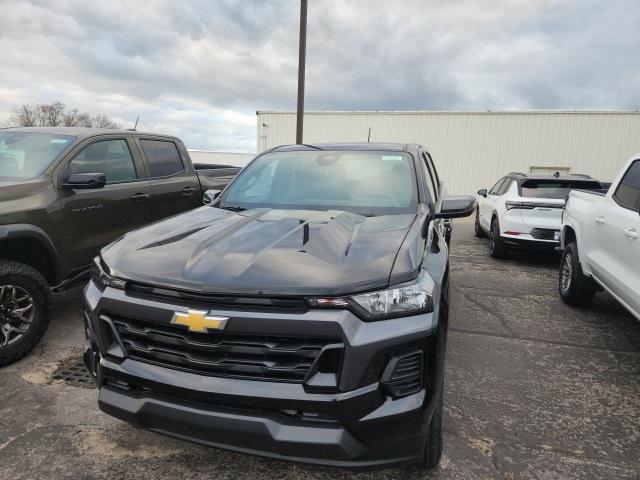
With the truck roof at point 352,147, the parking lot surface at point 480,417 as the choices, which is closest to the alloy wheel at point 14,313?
the parking lot surface at point 480,417

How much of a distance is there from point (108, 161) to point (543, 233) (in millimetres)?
6268

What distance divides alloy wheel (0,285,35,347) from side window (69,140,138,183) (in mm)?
1231

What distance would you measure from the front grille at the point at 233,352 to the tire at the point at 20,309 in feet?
6.43

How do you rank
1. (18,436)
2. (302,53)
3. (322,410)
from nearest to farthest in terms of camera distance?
(322,410) < (18,436) < (302,53)

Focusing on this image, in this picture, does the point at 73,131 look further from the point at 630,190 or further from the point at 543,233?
the point at 543,233

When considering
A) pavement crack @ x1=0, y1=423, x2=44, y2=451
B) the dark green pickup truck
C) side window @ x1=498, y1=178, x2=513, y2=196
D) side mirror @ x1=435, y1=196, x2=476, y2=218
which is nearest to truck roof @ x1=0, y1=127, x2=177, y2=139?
the dark green pickup truck

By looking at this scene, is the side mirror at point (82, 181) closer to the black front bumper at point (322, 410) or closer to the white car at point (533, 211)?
the black front bumper at point (322, 410)

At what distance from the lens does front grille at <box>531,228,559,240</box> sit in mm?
7258

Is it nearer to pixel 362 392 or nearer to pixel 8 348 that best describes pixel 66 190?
pixel 8 348

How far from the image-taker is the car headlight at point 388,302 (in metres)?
1.88

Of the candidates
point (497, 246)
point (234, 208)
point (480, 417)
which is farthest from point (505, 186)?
point (234, 208)

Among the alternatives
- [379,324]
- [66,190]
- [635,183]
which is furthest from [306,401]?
[635,183]

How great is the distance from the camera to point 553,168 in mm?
20031

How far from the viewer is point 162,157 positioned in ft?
18.0
